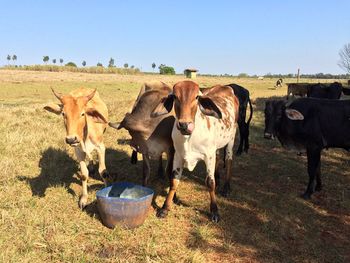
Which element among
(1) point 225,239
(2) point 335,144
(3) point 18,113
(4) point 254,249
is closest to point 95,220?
(1) point 225,239

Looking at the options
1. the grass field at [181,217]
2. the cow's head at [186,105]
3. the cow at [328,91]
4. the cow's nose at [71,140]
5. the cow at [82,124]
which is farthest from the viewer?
the cow at [328,91]

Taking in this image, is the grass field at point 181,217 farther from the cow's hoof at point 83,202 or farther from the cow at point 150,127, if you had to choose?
the cow at point 150,127

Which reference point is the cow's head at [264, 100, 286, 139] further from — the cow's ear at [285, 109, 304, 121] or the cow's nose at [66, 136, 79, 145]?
the cow's nose at [66, 136, 79, 145]

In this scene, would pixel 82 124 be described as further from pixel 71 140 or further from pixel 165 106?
pixel 165 106

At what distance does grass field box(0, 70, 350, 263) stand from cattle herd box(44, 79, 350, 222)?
335 mm

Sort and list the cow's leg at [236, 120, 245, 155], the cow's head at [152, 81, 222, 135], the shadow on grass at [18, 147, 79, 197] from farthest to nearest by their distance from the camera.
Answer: the cow's leg at [236, 120, 245, 155], the shadow on grass at [18, 147, 79, 197], the cow's head at [152, 81, 222, 135]

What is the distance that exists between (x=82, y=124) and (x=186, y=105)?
1573mm

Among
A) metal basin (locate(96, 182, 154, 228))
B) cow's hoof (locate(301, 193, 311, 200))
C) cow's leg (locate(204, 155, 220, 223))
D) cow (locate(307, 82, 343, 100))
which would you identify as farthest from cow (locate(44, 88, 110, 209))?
cow (locate(307, 82, 343, 100))

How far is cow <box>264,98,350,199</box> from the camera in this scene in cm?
653

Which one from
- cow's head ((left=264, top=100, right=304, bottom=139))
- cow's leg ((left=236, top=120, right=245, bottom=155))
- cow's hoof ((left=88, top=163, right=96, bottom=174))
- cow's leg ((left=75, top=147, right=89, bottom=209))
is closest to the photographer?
cow's leg ((left=75, top=147, right=89, bottom=209))

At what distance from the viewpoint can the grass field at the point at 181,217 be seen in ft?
14.9

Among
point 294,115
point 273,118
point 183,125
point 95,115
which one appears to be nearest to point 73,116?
point 95,115

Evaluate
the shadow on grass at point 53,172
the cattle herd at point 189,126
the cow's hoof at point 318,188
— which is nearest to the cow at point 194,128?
the cattle herd at point 189,126

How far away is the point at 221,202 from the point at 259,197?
0.73 metres
